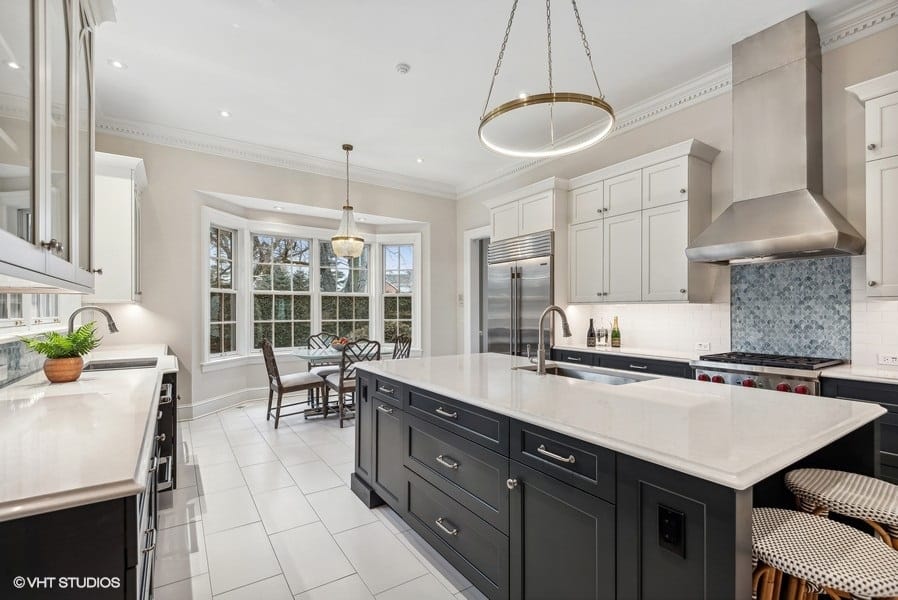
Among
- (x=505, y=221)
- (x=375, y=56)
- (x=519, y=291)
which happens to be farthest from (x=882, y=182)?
(x=375, y=56)

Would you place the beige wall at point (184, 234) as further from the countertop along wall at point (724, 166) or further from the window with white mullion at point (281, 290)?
the countertop along wall at point (724, 166)

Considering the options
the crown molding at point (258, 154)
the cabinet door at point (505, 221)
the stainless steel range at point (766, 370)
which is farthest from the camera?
the cabinet door at point (505, 221)

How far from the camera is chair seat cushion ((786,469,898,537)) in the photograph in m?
1.33

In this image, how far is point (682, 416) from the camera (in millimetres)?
1488

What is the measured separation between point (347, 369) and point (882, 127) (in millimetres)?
4692

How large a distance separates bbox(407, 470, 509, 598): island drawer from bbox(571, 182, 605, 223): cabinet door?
315 centimetres

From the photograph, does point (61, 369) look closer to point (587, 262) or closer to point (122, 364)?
point (122, 364)

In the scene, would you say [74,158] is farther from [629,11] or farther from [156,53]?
[629,11]

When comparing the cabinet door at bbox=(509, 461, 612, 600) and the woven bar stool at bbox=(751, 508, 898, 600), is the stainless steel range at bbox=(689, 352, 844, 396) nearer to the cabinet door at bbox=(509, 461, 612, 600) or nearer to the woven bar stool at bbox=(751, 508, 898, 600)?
the woven bar stool at bbox=(751, 508, 898, 600)

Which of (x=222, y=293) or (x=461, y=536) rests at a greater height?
(x=222, y=293)

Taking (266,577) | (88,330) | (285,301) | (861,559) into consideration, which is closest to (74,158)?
(88,330)

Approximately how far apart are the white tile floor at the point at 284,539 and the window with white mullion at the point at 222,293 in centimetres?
188

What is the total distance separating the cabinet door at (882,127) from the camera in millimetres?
2482

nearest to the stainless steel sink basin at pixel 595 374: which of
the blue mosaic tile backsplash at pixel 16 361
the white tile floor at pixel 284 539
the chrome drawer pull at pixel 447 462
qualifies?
the chrome drawer pull at pixel 447 462
